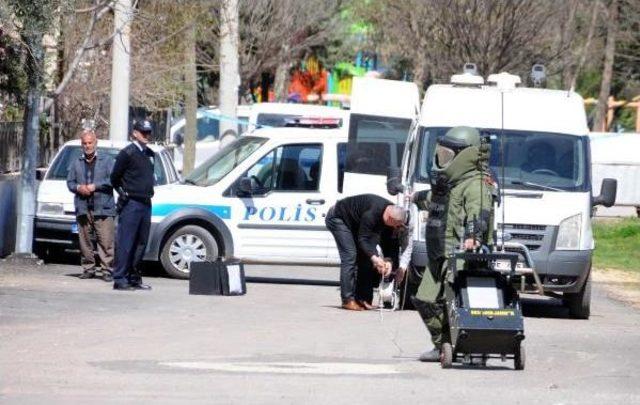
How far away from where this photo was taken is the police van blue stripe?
1850cm

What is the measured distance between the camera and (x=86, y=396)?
31.3 ft

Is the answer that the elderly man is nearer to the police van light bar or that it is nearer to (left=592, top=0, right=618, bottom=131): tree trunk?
the police van light bar

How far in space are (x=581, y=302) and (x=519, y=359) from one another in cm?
513

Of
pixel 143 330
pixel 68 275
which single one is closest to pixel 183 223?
pixel 68 275

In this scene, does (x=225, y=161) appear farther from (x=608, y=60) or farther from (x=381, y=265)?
(x=608, y=60)

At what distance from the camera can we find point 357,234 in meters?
15.8

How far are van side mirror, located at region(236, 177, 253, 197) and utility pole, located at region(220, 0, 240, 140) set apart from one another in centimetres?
980

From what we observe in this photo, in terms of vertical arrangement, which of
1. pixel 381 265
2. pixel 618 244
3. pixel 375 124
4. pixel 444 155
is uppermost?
pixel 375 124

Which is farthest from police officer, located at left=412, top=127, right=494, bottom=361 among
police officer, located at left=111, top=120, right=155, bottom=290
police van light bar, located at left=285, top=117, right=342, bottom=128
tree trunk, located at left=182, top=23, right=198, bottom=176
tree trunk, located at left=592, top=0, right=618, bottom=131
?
tree trunk, located at left=592, top=0, right=618, bottom=131

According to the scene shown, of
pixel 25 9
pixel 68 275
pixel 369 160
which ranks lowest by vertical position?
pixel 68 275

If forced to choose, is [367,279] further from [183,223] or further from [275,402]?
[275,402]

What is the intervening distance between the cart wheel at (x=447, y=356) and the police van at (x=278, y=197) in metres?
7.05

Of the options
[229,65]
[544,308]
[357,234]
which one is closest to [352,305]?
[357,234]

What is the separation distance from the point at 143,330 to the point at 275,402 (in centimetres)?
405
